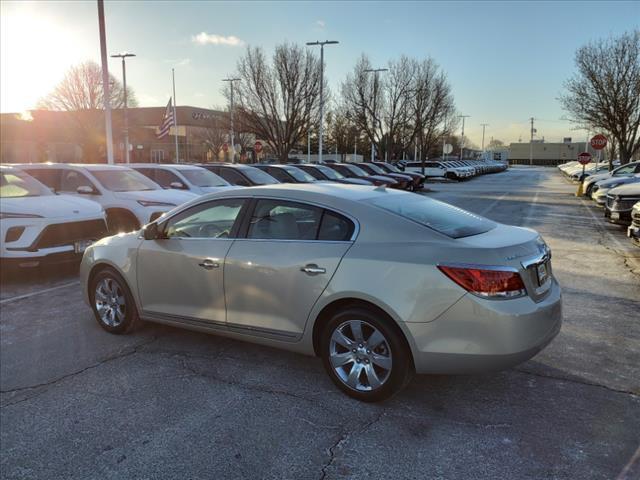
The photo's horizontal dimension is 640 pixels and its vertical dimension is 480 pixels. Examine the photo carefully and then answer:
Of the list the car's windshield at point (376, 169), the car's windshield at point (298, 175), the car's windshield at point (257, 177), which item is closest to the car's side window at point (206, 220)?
the car's windshield at point (257, 177)

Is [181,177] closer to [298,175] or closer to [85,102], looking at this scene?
[298,175]

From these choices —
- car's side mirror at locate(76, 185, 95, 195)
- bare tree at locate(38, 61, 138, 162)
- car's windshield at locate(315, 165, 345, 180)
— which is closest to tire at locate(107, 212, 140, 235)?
car's side mirror at locate(76, 185, 95, 195)

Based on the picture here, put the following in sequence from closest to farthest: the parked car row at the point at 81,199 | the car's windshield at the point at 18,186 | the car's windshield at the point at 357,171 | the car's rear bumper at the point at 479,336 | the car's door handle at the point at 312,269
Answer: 1. the car's rear bumper at the point at 479,336
2. the car's door handle at the point at 312,269
3. the parked car row at the point at 81,199
4. the car's windshield at the point at 18,186
5. the car's windshield at the point at 357,171

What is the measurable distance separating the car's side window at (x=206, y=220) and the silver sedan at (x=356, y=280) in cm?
1

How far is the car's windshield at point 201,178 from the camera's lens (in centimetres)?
1190

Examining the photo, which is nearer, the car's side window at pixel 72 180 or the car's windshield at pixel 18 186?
the car's windshield at pixel 18 186

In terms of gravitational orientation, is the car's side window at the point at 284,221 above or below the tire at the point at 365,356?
above

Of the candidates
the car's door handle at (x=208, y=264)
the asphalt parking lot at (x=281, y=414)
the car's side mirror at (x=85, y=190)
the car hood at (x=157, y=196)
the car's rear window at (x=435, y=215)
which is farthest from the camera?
the car hood at (x=157, y=196)

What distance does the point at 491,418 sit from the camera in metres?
3.31

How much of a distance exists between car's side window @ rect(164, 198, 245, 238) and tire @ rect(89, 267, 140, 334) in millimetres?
849

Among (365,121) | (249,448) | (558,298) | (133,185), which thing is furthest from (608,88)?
(249,448)

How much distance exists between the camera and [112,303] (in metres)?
4.95

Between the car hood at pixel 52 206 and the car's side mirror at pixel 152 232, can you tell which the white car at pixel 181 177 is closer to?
the car hood at pixel 52 206

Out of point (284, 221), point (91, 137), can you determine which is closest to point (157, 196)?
point (284, 221)
